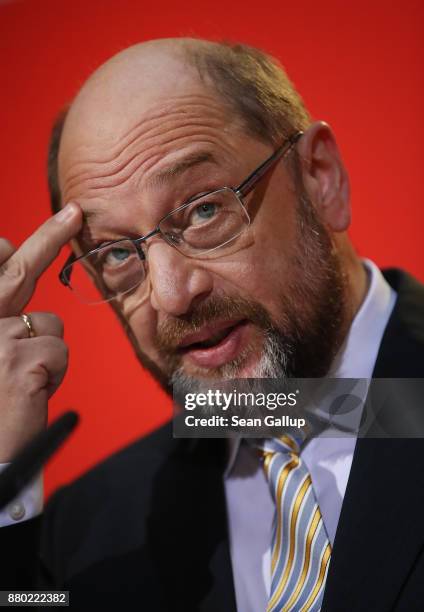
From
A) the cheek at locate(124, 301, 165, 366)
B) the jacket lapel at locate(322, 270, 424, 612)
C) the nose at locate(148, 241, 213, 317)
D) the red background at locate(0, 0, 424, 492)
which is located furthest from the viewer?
the red background at locate(0, 0, 424, 492)

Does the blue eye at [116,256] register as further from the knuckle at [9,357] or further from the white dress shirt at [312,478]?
the white dress shirt at [312,478]

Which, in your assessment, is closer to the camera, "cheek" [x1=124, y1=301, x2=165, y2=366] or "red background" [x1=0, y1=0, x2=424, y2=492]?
"cheek" [x1=124, y1=301, x2=165, y2=366]

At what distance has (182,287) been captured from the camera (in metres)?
1.17

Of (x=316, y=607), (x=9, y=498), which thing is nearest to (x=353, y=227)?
(x=316, y=607)

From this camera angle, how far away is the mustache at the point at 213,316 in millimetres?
1193

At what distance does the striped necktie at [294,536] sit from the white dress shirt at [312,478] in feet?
0.09

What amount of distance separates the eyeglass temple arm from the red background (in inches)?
15.1

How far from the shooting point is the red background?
163 centimetres

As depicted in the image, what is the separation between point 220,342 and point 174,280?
5.9 inches

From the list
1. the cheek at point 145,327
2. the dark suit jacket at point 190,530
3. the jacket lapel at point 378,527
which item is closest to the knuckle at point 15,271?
the cheek at point 145,327

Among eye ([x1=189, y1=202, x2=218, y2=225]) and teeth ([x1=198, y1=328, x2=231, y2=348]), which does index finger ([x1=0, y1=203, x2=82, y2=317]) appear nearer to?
eye ([x1=189, y1=202, x2=218, y2=225])

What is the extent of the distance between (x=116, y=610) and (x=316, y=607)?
0.44 m

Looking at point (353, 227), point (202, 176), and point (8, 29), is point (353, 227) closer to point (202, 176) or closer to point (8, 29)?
point (202, 176)

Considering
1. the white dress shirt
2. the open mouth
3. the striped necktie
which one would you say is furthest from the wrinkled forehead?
the striped necktie
